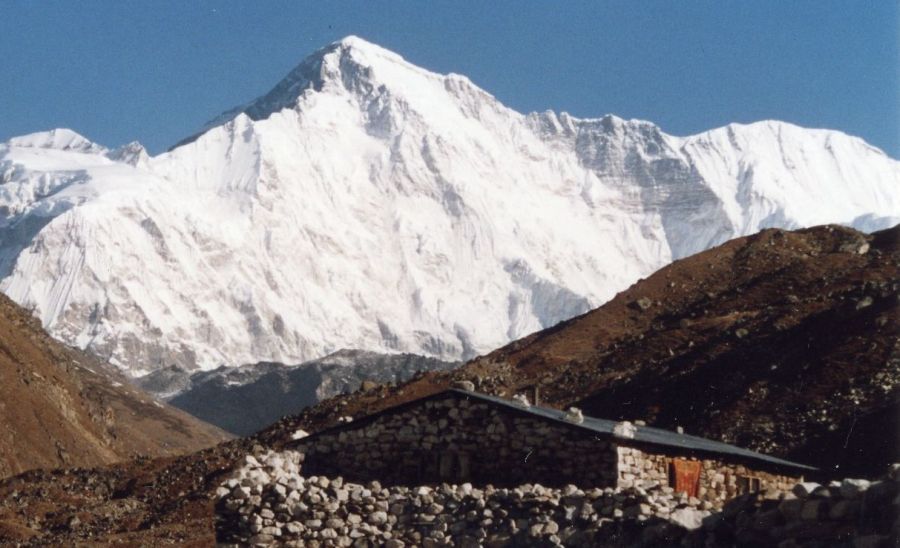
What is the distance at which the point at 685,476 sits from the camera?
1756 centimetres

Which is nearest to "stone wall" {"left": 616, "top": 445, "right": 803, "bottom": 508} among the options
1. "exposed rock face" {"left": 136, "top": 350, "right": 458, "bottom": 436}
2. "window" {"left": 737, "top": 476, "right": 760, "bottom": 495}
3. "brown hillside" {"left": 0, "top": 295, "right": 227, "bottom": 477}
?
"window" {"left": 737, "top": 476, "right": 760, "bottom": 495}

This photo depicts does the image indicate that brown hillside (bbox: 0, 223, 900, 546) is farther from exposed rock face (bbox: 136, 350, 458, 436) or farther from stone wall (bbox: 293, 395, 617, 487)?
exposed rock face (bbox: 136, 350, 458, 436)

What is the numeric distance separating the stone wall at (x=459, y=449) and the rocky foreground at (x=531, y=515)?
57 cm

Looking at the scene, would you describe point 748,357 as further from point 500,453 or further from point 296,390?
point 296,390

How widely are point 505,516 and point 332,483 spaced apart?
2243 millimetres

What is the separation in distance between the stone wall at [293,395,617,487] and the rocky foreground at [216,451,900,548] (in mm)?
566

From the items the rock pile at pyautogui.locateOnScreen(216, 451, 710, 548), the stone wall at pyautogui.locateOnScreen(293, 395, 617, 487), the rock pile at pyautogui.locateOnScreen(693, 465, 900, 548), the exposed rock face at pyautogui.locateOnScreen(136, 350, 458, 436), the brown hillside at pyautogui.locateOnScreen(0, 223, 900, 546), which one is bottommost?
the rock pile at pyautogui.locateOnScreen(693, 465, 900, 548)

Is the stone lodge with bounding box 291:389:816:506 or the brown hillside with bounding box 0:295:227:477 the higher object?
the brown hillside with bounding box 0:295:227:477

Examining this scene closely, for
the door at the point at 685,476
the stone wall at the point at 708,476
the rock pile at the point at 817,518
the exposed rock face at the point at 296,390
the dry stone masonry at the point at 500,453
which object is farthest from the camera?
the exposed rock face at the point at 296,390

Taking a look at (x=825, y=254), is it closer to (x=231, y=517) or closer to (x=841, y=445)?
(x=841, y=445)

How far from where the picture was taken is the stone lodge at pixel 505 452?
54.9 ft

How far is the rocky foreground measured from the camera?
37.6ft

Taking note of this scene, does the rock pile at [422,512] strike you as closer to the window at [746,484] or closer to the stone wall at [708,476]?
the stone wall at [708,476]

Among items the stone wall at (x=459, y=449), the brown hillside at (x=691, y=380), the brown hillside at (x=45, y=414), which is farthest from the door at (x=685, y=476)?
the brown hillside at (x=45, y=414)
